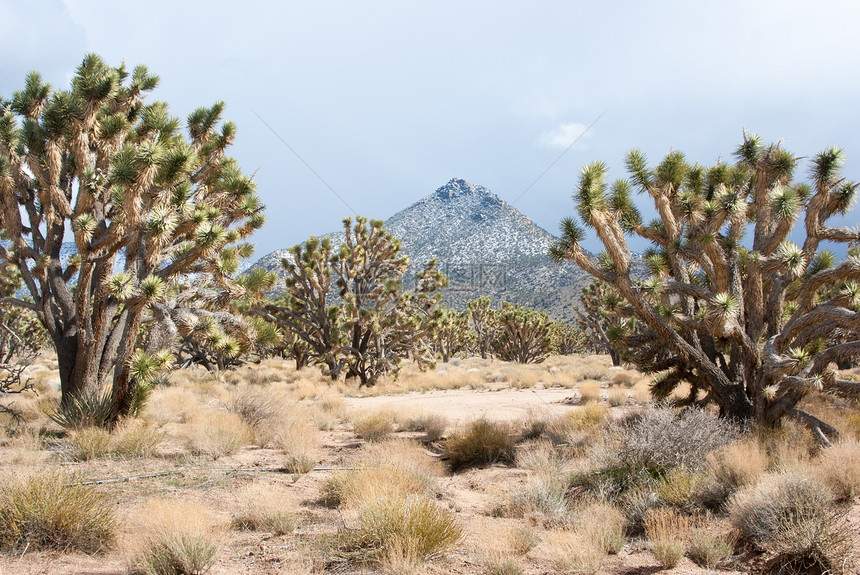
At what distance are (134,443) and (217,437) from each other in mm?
1168

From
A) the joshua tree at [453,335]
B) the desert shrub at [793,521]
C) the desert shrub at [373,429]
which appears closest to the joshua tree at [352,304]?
the desert shrub at [373,429]

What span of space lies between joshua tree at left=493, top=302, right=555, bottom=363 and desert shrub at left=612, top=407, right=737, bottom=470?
30.3 m

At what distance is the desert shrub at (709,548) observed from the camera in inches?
165

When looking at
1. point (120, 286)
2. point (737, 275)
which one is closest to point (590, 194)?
point (737, 275)

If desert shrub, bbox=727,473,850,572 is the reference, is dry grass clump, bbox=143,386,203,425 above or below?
above

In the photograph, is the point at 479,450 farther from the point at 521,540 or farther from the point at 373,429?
the point at 521,540

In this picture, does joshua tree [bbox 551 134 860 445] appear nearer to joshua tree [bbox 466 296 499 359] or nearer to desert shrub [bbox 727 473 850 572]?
desert shrub [bbox 727 473 850 572]

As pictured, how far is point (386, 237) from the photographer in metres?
20.6

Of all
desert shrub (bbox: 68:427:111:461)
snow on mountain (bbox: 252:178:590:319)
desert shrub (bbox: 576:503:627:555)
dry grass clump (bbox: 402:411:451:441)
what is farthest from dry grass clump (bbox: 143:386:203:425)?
snow on mountain (bbox: 252:178:590:319)

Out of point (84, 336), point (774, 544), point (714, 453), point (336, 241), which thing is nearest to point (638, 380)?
point (714, 453)

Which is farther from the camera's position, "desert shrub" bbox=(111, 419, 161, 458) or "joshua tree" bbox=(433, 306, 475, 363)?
"joshua tree" bbox=(433, 306, 475, 363)

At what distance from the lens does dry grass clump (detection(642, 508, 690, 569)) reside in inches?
163

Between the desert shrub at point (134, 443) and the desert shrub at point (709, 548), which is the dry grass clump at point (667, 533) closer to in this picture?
the desert shrub at point (709, 548)

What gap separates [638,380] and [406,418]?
39.7ft
